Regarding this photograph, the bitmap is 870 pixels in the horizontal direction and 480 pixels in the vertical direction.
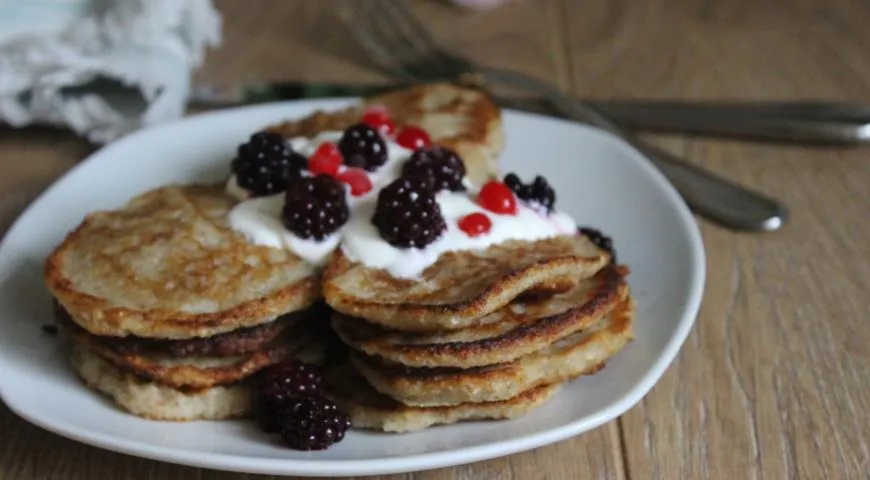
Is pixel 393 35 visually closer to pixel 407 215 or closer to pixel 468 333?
pixel 407 215

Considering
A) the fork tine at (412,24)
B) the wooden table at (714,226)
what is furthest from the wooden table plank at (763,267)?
the fork tine at (412,24)

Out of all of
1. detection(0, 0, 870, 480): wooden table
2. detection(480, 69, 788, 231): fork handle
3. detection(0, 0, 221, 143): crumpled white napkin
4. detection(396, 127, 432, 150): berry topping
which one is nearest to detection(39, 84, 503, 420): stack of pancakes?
detection(0, 0, 870, 480): wooden table

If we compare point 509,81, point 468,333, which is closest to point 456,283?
point 468,333

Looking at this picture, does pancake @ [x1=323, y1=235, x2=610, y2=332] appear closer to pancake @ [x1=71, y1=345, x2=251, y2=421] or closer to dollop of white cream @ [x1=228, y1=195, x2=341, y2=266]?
dollop of white cream @ [x1=228, y1=195, x2=341, y2=266]

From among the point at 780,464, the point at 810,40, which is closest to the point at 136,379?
the point at 780,464

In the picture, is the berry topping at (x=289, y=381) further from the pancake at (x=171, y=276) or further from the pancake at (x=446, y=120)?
the pancake at (x=446, y=120)
